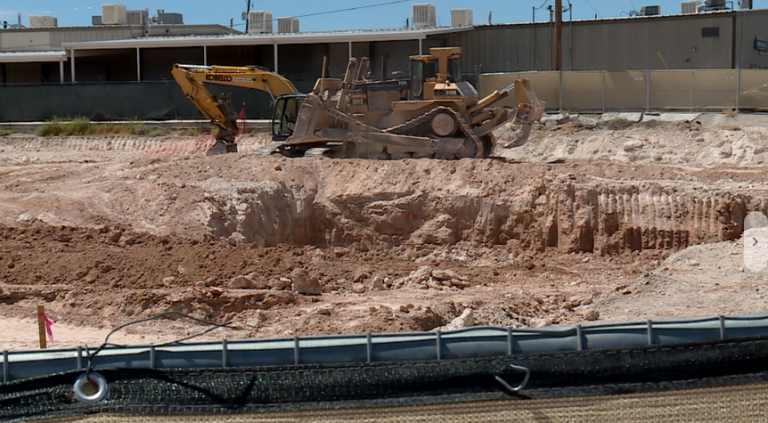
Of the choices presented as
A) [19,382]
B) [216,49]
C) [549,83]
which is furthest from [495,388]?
[216,49]

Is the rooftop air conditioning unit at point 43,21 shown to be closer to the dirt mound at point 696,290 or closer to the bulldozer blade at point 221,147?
the bulldozer blade at point 221,147

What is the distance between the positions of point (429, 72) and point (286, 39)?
44.6 feet

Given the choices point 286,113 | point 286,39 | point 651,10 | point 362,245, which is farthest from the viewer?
point 651,10

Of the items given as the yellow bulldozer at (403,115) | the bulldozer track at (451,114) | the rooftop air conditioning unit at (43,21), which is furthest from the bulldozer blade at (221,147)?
the rooftop air conditioning unit at (43,21)

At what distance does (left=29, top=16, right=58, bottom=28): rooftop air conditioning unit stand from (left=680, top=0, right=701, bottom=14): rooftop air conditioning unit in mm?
28174

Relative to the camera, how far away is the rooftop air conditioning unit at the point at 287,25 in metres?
37.1

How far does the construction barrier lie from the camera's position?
83.4ft

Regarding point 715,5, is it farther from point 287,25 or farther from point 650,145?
point 287,25

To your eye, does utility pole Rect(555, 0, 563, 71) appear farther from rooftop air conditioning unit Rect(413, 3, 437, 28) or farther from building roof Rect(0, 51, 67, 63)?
building roof Rect(0, 51, 67, 63)

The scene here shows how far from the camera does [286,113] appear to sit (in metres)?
19.8

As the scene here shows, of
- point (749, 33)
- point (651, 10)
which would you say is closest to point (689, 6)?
point (651, 10)

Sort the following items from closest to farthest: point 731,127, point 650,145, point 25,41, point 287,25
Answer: point 650,145, point 731,127, point 287,25, point 25,41

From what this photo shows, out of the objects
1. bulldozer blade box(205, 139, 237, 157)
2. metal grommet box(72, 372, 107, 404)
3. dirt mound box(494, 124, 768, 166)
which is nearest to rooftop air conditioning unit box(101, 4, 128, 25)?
bulldozer blade box(205, 139, 237, 157)

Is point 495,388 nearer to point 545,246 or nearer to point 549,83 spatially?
point 545,246
